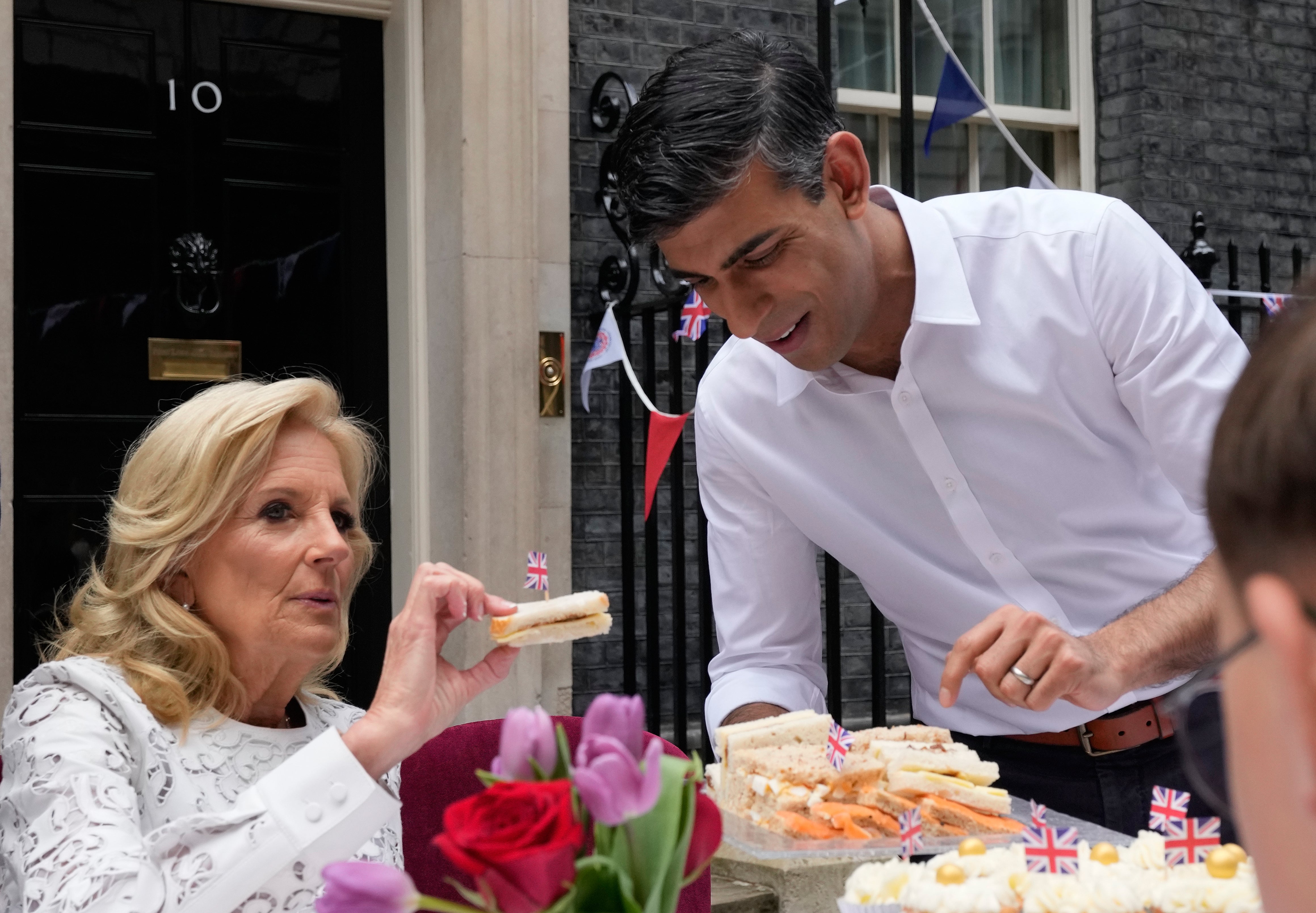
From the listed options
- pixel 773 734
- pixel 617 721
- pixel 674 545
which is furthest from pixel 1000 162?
pixel 617 721

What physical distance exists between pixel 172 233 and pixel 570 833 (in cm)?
442

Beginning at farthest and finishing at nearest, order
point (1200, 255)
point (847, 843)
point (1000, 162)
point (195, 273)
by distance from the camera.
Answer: point (1000, 162) < point (1200, 255) < point (195, 273) < point (847, 843)

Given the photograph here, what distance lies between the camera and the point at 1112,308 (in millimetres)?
2418

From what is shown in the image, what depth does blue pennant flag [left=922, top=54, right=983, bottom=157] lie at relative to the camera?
15.5ft

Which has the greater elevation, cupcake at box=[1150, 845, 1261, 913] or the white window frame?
the white window frame

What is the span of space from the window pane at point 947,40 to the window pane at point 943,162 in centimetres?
21

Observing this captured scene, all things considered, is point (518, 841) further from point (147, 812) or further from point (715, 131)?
point (715, 131)

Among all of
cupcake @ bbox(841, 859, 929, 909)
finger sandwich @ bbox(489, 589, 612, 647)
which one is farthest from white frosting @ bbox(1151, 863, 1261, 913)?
finger sandwich @ bbox(489, 589, 612, 647)

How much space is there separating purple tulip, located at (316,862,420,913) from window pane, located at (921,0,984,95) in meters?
5.77

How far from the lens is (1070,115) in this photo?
6.57 metres

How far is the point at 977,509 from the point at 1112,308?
0.43 meters

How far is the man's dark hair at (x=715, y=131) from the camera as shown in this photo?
232 centimetres

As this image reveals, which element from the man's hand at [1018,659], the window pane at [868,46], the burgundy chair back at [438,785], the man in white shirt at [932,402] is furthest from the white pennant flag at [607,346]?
the man's hand at [1018,659]

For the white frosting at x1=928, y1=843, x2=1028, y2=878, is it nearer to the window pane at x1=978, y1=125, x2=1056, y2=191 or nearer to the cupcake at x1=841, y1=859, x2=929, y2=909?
the cupcake at x1=841, y1=859, x2=929, y2=909
